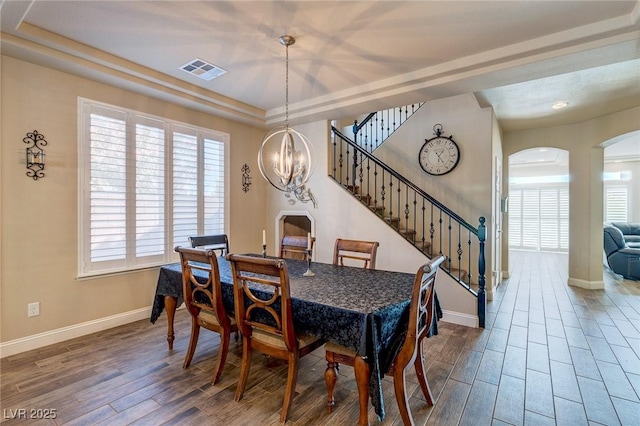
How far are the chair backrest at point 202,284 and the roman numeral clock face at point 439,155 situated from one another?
3.84m

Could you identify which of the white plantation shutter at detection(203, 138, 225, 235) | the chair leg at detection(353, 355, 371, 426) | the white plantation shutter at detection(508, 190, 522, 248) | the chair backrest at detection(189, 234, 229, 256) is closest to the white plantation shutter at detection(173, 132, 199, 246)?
the white plantation shutter at detection(203, 138, 225, 235)

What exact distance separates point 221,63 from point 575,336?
15.6ft

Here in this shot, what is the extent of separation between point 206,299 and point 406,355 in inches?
63.9

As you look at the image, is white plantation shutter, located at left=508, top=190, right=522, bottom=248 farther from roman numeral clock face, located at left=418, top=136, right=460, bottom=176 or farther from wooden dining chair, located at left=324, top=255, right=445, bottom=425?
wooden dining chair, located at left=324, top=255, right=445, bottom=425

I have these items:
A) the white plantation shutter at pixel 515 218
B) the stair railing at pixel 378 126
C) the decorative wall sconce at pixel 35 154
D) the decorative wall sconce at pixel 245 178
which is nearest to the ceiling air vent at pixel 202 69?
the decorative wall sconce at pixel 35 154

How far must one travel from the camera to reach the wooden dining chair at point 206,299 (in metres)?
2.27

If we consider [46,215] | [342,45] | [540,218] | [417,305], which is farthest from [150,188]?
[540,218]

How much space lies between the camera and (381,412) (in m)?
1.65

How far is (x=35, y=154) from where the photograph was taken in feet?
9.57

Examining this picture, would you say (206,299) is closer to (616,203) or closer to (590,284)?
(590,284)

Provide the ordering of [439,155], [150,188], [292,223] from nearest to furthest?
[150,188] → [439,155] → [292,223]

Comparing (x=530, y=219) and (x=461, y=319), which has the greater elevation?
(x=530, y=219)

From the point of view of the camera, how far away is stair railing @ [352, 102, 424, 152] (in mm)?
5426

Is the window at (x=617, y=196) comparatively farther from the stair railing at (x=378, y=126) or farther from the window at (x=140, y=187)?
the window at (x=140, y=187)
